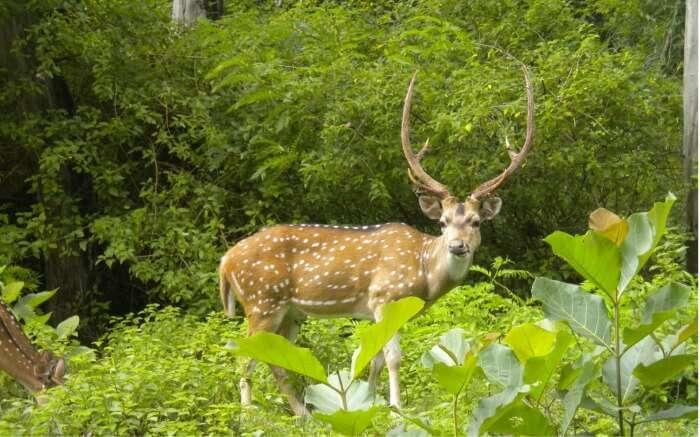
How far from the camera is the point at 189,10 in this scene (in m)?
14.2

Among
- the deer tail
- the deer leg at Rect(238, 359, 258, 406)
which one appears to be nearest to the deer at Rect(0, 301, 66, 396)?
the deer leg at Rect(238, 359, 258, 406)

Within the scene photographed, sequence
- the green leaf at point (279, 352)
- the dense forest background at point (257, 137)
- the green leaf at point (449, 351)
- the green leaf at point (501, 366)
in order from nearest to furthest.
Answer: the green leaf at point (279, 352) → the green leaf at point (501, 366) → the green leaf at point (449, 351) → the dense forest background at point (257, 137)

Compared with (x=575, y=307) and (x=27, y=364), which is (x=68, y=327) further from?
(x=575, y=307)

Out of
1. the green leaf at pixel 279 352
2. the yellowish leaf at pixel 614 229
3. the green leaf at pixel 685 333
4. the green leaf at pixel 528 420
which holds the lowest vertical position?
the green leaf at pixel 528 420

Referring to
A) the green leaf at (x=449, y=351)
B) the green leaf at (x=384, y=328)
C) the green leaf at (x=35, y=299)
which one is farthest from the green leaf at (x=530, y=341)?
the green leaf at (x=35, y=299)

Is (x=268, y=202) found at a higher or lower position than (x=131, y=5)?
lower

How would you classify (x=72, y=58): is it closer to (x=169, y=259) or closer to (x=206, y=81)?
(x=206, y=81)

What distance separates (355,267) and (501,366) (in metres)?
4.45

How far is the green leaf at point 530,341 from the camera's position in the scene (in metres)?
3.24

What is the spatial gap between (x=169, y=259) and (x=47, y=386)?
3834 mm

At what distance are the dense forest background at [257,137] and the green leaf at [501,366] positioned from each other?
6652mm

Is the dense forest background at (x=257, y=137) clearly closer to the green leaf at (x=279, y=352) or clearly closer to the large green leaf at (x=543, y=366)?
the large green leaf at (x=543, y=366)

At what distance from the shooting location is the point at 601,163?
10.6 metres

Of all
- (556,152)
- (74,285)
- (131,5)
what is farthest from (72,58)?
(556,152)
